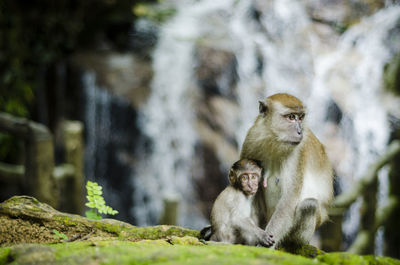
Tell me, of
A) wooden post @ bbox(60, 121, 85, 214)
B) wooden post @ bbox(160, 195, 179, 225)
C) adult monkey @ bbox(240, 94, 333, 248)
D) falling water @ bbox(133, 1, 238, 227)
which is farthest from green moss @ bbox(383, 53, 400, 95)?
wooden post @ bbox(60, 121, 85, 214)

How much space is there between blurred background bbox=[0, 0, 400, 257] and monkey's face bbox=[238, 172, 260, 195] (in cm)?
348

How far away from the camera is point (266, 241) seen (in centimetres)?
298

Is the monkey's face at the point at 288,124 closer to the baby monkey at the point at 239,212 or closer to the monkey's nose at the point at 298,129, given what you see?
the monkey's nose at the point at 298,129

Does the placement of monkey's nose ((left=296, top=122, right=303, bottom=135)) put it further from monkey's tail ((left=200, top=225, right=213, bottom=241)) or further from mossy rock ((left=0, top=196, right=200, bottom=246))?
mossy rock ((left=0, top=196, right=200, bottom=246))

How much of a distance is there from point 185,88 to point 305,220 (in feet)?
25.6

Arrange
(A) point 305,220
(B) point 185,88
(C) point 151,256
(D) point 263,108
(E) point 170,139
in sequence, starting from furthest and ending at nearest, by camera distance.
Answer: (B) point 185,88 → (E) point 170,139 → (D) point 263,108 → (A) point 305,220 → (C) point 151,256

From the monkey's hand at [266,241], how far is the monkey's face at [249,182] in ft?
1.10

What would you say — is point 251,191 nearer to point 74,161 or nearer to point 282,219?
point 282,219

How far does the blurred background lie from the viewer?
841 cm

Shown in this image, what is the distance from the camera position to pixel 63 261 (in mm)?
2182

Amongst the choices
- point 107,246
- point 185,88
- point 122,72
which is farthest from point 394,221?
point 122,72

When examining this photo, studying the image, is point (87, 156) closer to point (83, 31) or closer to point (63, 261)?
point (83, 31)

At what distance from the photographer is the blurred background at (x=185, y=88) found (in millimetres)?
8406

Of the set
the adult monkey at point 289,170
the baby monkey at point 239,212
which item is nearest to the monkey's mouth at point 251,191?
the baby monkey at point 239,212
